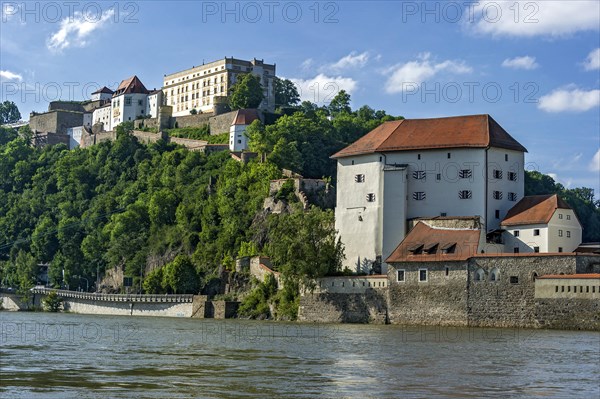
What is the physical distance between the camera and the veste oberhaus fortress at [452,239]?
66688mm

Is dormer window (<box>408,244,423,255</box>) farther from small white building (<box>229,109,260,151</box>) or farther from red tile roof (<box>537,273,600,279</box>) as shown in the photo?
small white building (<box>229,109,260,151</box>)

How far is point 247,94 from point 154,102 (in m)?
26.6

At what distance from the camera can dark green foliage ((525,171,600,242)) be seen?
5054 inches

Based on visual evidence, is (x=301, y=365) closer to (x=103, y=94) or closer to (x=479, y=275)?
(x=479, y=275)

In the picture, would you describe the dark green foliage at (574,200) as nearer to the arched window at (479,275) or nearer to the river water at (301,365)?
the arched window at (479,275)

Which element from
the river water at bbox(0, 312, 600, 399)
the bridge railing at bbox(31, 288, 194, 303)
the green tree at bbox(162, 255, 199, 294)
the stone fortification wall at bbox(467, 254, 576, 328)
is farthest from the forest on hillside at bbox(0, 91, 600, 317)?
the river water at bbox(0, 312, 600, 399)

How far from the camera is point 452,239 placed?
74.4 meters

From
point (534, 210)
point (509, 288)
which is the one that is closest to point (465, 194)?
point (534, 210)

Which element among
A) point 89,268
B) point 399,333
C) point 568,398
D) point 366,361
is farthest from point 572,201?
point 568,398

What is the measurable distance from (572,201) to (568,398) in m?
110

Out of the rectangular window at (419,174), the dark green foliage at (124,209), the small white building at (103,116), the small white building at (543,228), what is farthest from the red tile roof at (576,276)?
the small white building at (103,116)

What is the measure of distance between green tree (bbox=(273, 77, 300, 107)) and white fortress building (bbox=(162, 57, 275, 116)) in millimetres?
3014

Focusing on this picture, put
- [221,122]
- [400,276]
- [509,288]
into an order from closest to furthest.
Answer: [509,288]
[400,276]
[221,122]

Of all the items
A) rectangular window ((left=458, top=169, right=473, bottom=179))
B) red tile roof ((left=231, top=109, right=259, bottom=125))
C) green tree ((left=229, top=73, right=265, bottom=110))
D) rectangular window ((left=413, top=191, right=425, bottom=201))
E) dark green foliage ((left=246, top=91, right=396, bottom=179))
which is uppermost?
green tree ((left=229, top=73, right=265, bottom=110))
